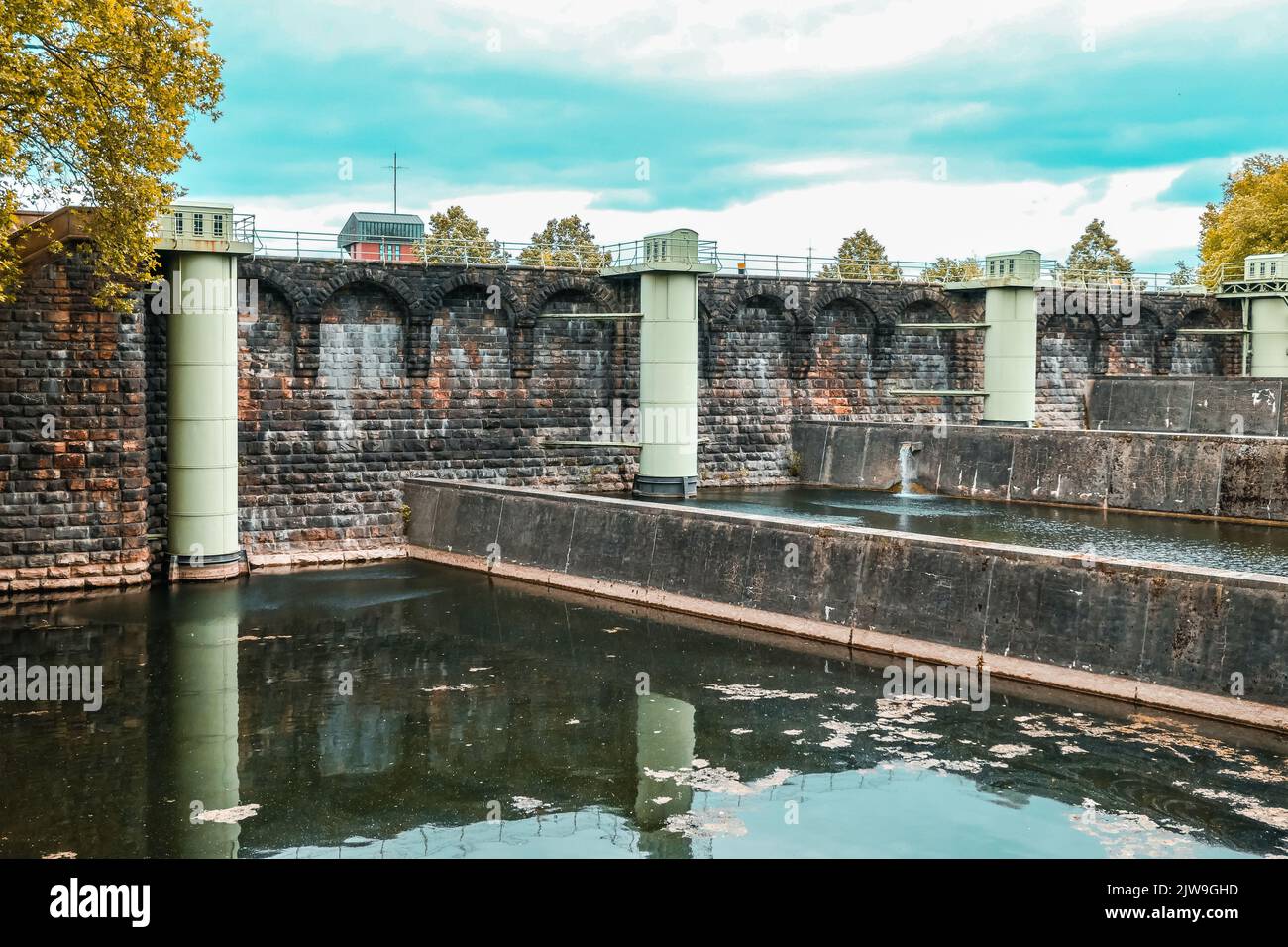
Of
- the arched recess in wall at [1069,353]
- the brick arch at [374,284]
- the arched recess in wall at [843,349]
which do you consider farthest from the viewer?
the arched recess in wall at [1069,353]

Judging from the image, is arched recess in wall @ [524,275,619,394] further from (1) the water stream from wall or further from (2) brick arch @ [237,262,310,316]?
(1) the water stream from wall

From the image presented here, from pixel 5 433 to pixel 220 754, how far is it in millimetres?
11367

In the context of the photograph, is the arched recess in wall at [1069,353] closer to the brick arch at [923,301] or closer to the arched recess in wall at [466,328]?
the brick arch at [923,301]

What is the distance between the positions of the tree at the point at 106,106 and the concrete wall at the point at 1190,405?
3081 cm

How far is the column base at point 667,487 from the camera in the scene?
3212 centimetres

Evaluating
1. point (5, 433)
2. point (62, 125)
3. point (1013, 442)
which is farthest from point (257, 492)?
point (1013, 442)

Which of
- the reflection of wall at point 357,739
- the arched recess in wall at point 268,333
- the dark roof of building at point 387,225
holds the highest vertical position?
the dark roof of building at point 387,225

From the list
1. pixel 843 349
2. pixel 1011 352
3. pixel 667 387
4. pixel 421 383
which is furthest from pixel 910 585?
pixel 1011 352

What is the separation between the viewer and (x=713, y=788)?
1302 cm

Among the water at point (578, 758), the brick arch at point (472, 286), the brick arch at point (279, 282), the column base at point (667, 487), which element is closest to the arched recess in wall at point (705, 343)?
the column base at point (667, 487)

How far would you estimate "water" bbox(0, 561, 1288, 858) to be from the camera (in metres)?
11.7

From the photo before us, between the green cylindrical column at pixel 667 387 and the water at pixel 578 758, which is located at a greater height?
the green cylindrical column at pixel 667 387

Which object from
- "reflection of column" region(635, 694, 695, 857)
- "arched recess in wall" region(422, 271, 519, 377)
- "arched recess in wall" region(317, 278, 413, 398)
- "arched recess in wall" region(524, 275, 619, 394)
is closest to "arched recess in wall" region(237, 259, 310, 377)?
"arched recess in wall" region(317, 278, 413, 398)
